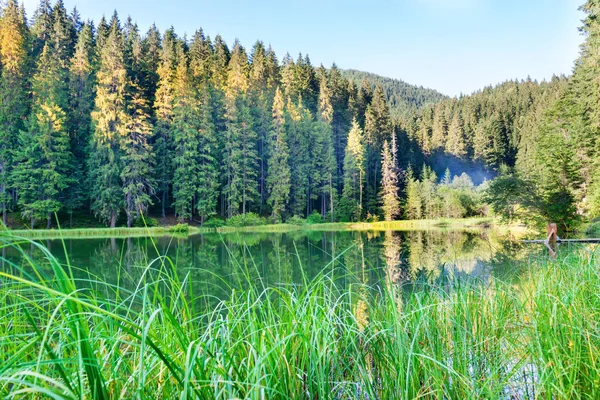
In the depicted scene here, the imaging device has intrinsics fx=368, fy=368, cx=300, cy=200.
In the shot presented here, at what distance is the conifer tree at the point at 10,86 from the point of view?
21.4 m

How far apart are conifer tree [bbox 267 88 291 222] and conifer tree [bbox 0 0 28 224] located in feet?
52.9

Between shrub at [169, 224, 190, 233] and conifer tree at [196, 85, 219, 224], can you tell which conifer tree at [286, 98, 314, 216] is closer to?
conifer tree at [196, 85, 219, 224]

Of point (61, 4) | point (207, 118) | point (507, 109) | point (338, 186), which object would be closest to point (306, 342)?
point (207, 118)

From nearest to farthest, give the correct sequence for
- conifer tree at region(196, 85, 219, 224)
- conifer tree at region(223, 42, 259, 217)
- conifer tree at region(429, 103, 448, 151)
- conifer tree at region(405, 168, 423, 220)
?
conifer tree at region(196, 85, 219, 224) < conifer tree at region(223, 42, 259, 217) < conifer tree at region(405, 168, 423, 220) < conifer tree at region(429, 103, 448, 151)

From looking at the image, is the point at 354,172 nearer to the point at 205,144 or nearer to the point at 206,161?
the point at 206,161

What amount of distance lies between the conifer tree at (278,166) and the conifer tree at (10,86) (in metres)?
16.1

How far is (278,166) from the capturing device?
29.0m

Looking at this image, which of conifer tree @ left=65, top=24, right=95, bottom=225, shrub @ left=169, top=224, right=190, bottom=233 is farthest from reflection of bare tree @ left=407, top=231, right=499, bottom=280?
conifer tree @ left=65, top=24, right=95, bottom=225

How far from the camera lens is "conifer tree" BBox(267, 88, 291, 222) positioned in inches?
1098

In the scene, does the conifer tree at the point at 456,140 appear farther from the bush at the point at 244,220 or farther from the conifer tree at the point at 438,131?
the bush at the point at 244,220

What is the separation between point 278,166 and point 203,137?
6096 mm

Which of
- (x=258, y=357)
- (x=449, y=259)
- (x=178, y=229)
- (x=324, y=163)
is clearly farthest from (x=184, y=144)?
(x=258, y=357)

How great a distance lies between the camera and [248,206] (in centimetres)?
2889

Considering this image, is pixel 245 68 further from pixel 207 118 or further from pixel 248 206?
pixel 248 206
